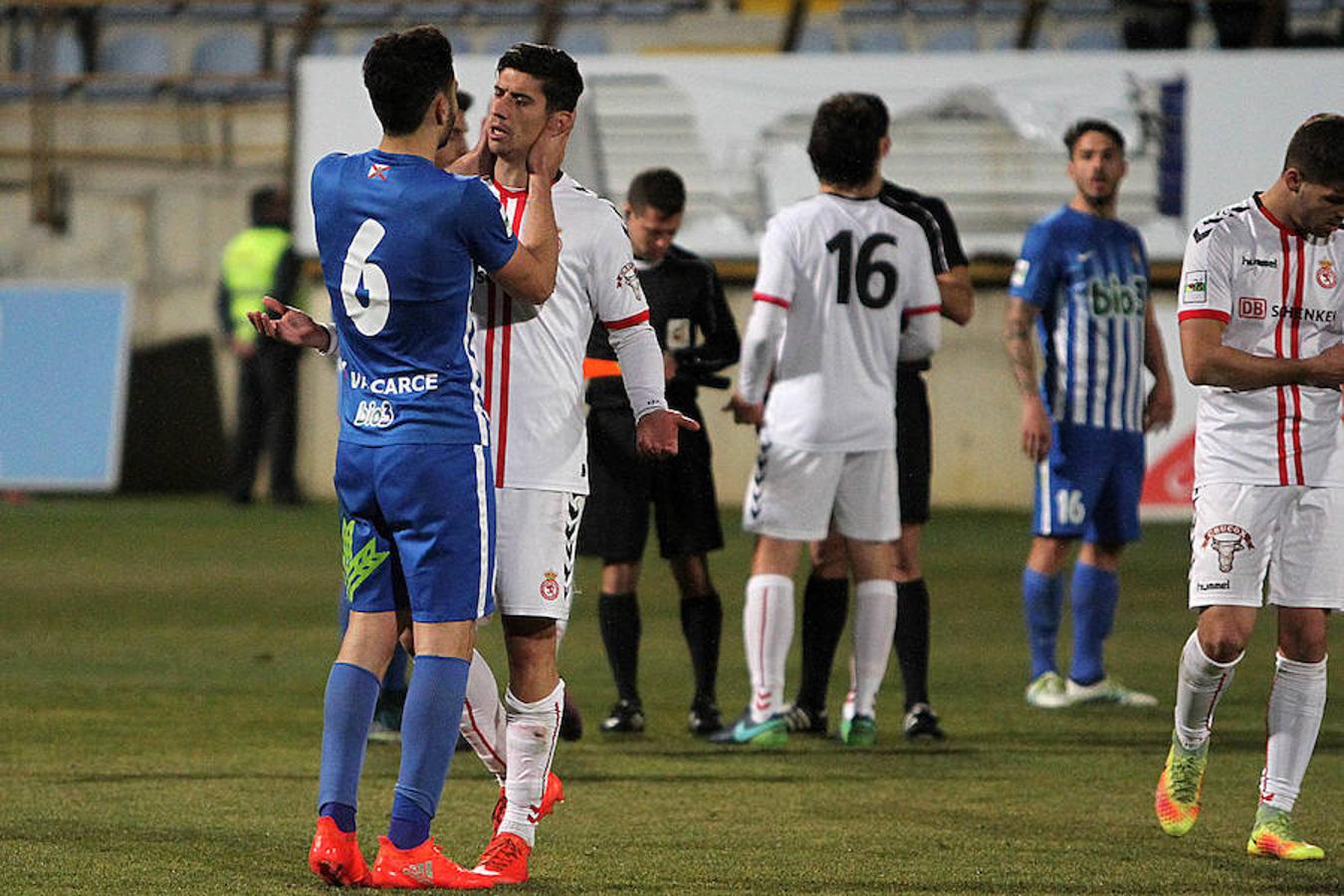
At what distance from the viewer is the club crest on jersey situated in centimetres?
550

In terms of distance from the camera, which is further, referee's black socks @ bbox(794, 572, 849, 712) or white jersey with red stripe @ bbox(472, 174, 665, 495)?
referee's black socks @ bbox(794, 572, 849, 712)

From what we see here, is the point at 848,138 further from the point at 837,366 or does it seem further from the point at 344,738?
the point at 344,738

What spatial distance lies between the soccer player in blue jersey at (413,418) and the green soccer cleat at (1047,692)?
3963mm

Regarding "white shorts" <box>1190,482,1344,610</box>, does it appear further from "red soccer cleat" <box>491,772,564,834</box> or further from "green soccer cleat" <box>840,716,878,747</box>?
"green soccer cleat" <box>840,716,878,747</box>

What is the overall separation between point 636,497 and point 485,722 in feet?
7.21

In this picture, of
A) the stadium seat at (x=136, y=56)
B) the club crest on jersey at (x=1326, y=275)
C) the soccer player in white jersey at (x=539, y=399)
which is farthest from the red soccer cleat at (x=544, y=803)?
the stadium seat at (x=136, y=56)

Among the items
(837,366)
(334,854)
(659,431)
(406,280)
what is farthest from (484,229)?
(837,366)

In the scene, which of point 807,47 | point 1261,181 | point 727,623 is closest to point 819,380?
point 727,623

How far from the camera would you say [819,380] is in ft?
23.7

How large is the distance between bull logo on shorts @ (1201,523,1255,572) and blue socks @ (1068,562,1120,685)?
9.91ft

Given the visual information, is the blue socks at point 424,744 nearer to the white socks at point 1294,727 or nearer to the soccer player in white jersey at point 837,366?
the white socks at point 1294,727

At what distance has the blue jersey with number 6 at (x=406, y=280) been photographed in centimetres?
468

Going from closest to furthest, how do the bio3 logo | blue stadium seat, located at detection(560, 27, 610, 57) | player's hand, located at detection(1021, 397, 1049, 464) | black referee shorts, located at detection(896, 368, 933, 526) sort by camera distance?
the bio3 logo, black referee shorts, located at detection(896, 368, 933, 526), player's hand, located at detection(1021, 397, 1049, 464), blue stadium seat, located at detection(560, 27, 610, 57)

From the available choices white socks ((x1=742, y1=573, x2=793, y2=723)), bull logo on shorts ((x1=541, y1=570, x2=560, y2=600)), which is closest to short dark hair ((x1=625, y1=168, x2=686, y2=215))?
white socks ((x1=742, y1=573, x2=793, y2=723))
